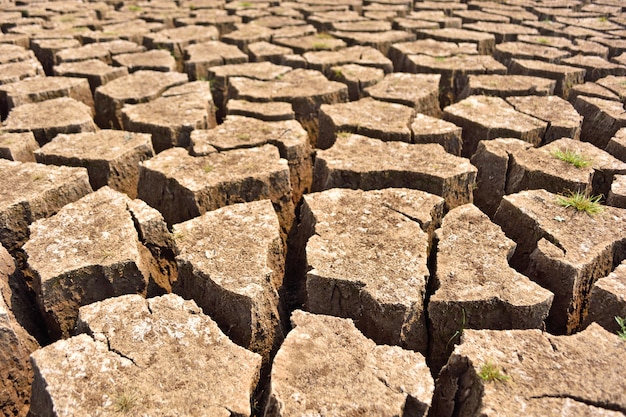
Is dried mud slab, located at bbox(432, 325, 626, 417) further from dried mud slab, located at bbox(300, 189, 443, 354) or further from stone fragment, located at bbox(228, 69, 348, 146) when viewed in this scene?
stone fragment, located at bbox(228, 69, 348, 146)

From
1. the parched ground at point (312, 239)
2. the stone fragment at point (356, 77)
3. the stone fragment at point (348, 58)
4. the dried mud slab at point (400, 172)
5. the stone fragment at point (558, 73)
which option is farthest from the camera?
the stone fragment at point (348, 58)

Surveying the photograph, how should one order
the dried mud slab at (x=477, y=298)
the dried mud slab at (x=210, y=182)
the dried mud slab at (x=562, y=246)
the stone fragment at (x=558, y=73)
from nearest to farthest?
1. the dried mud slab at (x=477, y=298)
2. the dried mud slab at (x=562, y=246)
3. the dried mud slab at (x=210, y=182)
4. the stone fragment at (x=558, y=73)

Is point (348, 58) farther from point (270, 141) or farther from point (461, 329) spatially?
point (461, 329)

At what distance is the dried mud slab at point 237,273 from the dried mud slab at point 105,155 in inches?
36.6

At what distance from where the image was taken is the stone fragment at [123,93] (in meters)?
4.38

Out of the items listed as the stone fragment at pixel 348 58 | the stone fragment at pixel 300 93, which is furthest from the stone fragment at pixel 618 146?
the stone fragment at pixel 348 58

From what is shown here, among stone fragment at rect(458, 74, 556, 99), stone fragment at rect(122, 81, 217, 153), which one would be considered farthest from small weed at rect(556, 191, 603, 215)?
stone fragment at rect(122, 81, 217, 153)

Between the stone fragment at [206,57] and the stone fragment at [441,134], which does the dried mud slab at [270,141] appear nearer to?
the stone fragment at [441,134]

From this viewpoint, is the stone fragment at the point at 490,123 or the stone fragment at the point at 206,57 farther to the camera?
the stone fragment at the point at 206,57

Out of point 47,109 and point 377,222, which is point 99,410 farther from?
point 47,109

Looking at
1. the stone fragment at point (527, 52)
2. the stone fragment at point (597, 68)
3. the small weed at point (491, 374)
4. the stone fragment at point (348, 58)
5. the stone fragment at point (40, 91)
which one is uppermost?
the stone fragment at point (40, 91)

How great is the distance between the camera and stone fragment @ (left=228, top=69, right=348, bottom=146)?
14.5ft

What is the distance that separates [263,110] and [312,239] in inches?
71.2

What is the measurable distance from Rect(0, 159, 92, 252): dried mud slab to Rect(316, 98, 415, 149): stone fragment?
1820 mm
